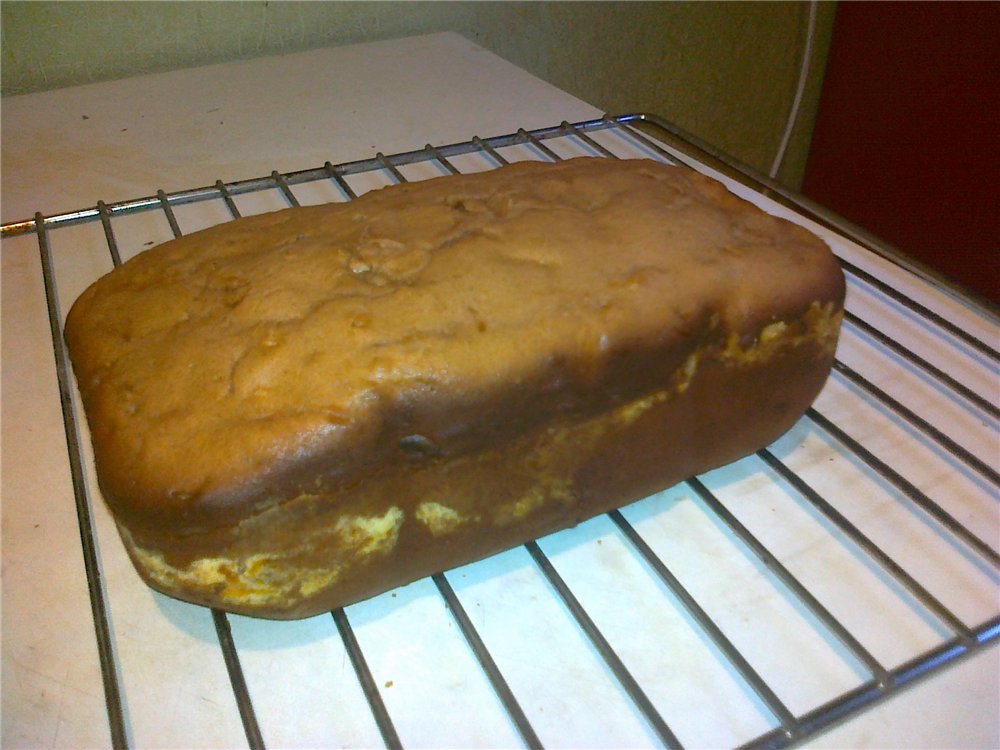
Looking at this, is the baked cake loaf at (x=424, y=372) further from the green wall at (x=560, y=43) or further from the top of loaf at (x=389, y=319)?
the green wall at (x=560, y=43)

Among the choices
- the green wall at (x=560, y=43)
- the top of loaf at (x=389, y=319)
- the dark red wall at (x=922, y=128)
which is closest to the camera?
the top of loaf at (x=389, y=319)

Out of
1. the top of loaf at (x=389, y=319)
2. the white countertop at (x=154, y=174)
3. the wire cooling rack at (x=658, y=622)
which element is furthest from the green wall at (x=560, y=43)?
the top of loaf at (x=389, y=319)

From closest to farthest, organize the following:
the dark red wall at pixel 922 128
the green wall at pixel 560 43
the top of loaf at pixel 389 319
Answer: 1. the top of loaf at pixel 389 319
2. the green wall at pixel 560 43
3. the dark red wall at pixel 922 128

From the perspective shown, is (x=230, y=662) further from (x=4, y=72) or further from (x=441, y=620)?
(x=4, y=72)

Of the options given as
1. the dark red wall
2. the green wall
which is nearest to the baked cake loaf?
the green wall

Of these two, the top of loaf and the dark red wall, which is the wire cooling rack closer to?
the top of loaf
